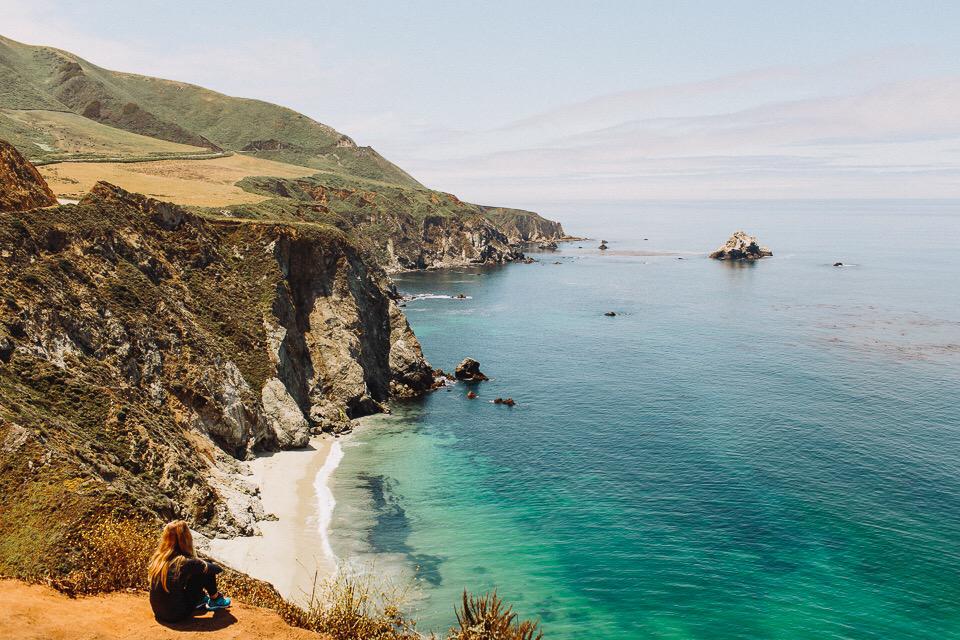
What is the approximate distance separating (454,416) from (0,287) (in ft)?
154

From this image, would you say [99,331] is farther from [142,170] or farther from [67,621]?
[142,170]

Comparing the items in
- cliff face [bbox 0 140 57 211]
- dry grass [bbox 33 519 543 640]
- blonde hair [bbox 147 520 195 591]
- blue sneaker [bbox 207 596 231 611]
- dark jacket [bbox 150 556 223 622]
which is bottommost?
dry grass [bbox 33 519 543 640]

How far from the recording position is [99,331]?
1875 inches

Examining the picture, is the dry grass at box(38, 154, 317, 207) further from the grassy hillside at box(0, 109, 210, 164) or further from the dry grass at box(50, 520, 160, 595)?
the dry grass at box(50, 520, 160, 595)

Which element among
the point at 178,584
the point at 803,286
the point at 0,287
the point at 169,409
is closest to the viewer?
the point at 178,584

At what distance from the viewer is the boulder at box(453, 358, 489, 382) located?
89.2 metres

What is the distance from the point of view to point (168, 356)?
52.8 metres

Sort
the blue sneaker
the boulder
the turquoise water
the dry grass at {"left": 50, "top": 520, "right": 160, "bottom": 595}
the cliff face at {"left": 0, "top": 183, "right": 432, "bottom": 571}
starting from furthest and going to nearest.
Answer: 1. the boulder
2. the turquoise water
3. the cliff face at {"left": 0, "top": 183, "right": 432, "bottom": 571}
4. the dry grass at {"left": 50, "top": 520, "right": 160, "bottom": 595}
5. the blue sneaker

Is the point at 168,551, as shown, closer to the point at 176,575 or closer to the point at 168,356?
the point at 176,575

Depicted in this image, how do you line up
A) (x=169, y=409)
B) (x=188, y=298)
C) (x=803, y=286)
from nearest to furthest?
(x=169, y=409)
(x=188, y=298)
(x=803, y=286)

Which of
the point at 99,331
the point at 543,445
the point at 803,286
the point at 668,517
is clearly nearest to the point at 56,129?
the point at 99,331

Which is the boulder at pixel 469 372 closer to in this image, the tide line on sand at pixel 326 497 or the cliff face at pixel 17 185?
the tide line on sand at pixel 326 497

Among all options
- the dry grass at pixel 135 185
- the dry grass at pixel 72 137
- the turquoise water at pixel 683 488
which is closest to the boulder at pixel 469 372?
the turquoise water at pixel 683 488

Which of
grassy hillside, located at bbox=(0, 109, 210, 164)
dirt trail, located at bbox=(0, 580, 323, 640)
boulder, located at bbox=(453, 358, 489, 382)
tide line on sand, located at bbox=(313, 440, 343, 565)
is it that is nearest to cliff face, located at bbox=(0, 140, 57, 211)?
tide line on sand, located at bbox=(313, 440, 343, 565)
